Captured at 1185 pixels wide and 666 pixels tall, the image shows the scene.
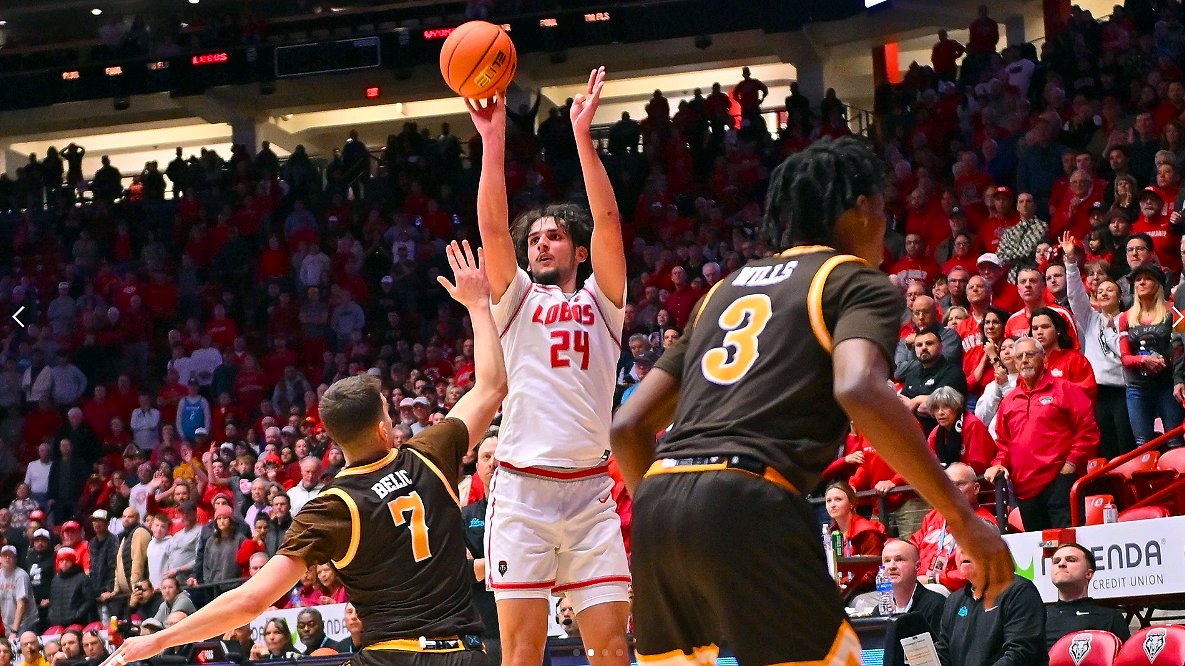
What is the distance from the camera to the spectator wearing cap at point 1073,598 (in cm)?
835

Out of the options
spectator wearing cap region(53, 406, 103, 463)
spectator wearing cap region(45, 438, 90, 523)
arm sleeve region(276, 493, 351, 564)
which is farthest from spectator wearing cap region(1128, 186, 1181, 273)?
spectator wearing cap region(53, 406, 103, 463)

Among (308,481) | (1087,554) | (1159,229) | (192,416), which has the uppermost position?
(1159,229)

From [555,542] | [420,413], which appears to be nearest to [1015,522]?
[555,542]

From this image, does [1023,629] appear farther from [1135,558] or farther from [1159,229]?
[1159,229]

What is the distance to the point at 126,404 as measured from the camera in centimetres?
2123

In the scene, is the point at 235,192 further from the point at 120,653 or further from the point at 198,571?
the point at 120,653

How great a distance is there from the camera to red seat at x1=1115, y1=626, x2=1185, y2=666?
7.48 metres

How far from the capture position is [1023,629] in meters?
7.51

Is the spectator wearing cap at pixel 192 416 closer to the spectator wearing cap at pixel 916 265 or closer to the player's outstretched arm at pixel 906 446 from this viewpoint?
the spectator wearing cap at pixel 916 265

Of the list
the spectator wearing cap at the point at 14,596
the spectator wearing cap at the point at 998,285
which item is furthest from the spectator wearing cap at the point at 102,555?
the spectator wearing cap at the point at 998,285

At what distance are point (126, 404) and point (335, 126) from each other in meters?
9.70

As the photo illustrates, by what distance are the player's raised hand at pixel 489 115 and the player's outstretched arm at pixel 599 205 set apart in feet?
1.16

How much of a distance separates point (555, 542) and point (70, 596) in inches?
479

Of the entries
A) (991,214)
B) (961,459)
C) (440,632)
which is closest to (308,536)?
(440,632)
